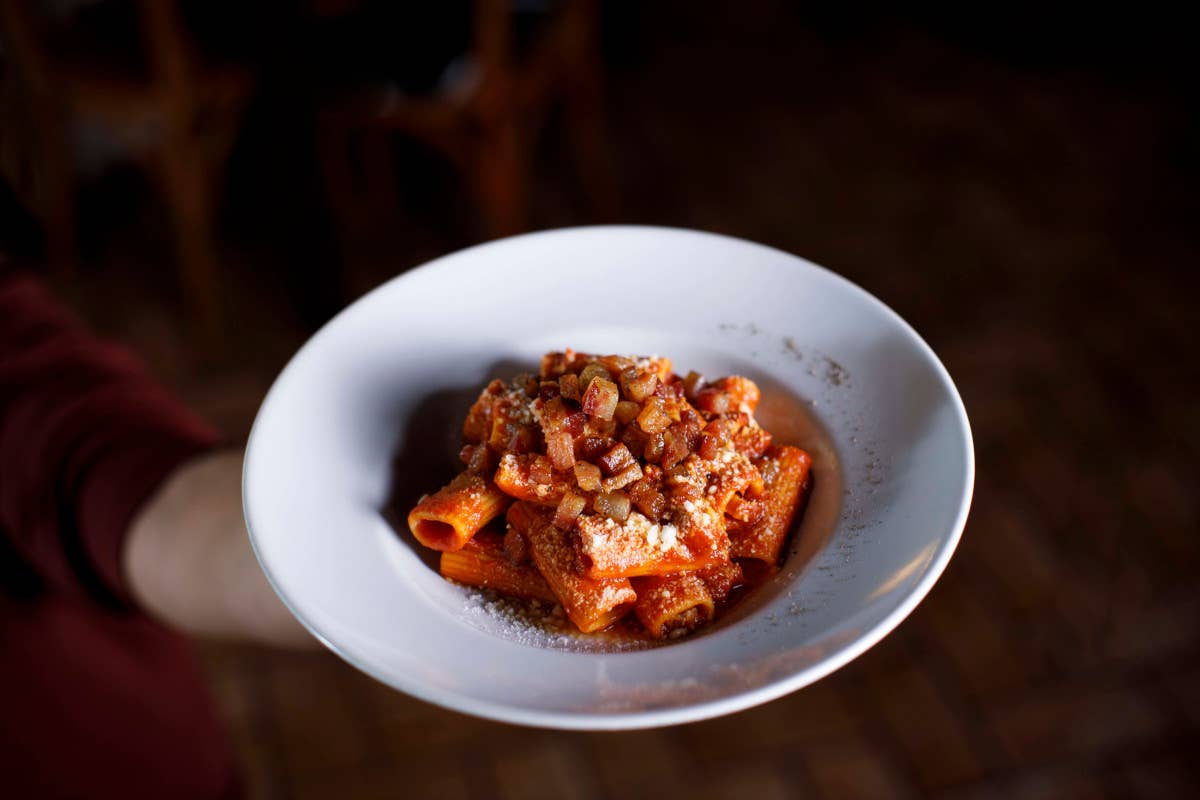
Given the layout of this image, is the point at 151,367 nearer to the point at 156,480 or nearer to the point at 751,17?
the point at 156,480

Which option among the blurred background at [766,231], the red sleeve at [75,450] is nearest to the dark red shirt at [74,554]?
the red sleeve at [75,450]

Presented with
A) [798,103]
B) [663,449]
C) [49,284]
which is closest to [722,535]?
[663,449]

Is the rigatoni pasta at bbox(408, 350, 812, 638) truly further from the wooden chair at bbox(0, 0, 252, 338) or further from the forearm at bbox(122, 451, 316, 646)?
the wooden chair at bbox(0, 0, 252, 338)

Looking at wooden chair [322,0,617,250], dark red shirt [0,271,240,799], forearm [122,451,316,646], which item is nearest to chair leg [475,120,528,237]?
wooden chair [322,0,617,250]

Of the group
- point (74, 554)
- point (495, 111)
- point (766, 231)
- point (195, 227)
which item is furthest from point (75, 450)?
point (766, 231)

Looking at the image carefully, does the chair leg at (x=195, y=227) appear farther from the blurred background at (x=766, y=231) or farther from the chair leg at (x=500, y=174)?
the chair leg at (x=500, y=174)
